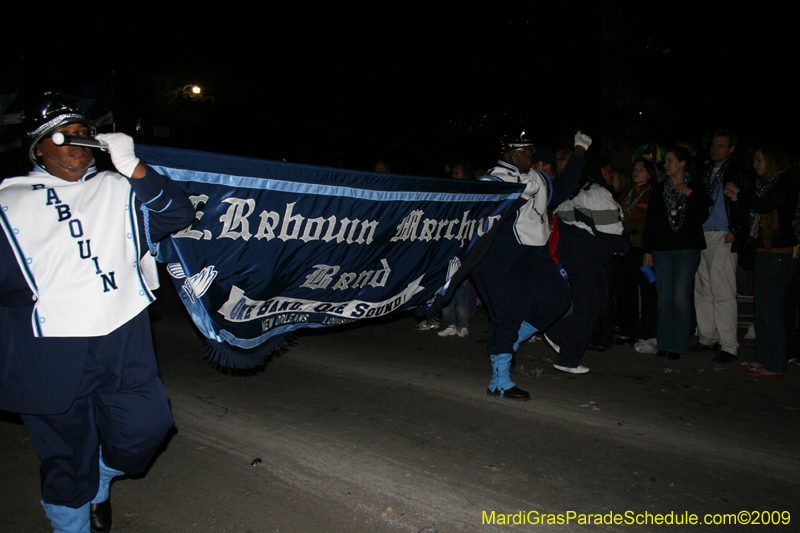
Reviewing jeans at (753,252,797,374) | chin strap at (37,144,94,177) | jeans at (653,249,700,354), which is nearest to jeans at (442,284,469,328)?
jeans at (653,249,700,354)

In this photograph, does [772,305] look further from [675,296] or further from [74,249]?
[74,249]

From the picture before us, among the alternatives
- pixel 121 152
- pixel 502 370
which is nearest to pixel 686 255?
pixel 502 370

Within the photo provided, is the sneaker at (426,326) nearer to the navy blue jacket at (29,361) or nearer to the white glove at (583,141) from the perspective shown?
the white glove at (583,141)

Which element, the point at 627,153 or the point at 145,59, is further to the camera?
the point at 627,153

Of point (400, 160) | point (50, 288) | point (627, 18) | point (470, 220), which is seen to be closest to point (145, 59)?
point (400, 160)

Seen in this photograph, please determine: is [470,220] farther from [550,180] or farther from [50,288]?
[50,288]

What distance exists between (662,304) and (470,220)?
2.62m

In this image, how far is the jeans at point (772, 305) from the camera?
5.20 m

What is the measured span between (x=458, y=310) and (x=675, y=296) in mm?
2348

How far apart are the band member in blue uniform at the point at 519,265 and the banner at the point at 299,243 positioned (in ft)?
0.83

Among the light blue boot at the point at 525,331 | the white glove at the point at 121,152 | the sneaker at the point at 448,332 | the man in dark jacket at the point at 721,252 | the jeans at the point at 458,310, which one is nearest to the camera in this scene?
the white glove at the point at 121,152

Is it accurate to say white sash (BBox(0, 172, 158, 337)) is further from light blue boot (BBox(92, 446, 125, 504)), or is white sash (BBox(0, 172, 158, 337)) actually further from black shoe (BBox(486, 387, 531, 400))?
black shoe (BBox(486, 387, 531, 400))

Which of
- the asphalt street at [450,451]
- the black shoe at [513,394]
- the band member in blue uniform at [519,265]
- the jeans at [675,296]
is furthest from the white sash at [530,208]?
the jeans at [675,296]

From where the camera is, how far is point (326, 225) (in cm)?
368
